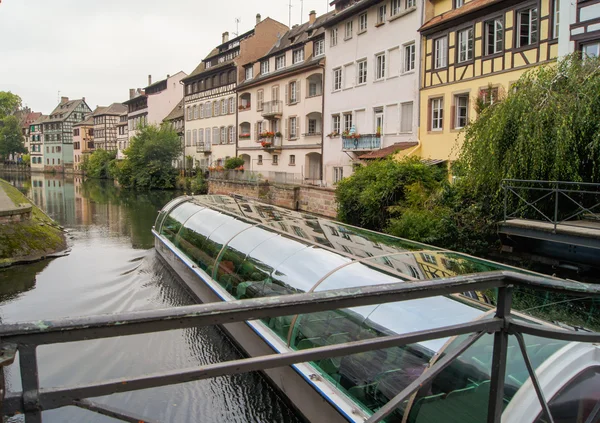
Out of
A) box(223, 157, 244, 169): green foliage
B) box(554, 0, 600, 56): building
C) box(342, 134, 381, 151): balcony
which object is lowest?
box(223, 157, 244, 169): green foliage

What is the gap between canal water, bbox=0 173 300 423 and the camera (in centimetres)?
639

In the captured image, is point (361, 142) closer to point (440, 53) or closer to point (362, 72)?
point (362, 72)

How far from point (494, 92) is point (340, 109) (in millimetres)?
13028

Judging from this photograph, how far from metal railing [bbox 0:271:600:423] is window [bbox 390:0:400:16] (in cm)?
Result: 2459

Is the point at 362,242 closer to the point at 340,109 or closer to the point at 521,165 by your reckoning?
the point at 521,165

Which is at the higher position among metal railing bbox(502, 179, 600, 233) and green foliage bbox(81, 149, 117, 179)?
green foliage bbox(81, 149, 117, 179)

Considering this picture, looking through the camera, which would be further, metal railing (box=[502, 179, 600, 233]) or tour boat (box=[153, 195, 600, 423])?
metal railing (box=[502, 179, 600, 233])

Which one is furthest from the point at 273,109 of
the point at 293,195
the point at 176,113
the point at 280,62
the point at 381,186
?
the point at 176,113

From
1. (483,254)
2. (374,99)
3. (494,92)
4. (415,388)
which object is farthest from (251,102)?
(415,388)

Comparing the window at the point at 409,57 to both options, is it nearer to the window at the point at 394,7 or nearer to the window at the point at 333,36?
the window at the point at 394,7

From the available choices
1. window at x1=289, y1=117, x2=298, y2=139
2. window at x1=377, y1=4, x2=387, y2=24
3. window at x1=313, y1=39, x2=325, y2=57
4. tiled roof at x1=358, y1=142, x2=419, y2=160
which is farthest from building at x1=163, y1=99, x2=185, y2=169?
window at x1=377, y1=4, x2=387, y2=24

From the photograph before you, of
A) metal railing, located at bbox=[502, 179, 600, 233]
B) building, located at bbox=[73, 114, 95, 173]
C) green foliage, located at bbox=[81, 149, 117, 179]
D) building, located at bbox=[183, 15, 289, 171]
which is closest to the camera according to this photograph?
metal railing, located at bbox=[502, 179, 600, 233]

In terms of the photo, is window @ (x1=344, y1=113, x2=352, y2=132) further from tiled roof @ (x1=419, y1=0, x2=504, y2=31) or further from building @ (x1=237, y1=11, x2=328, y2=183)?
tiled roof @ (x1=419, y1=0, x2=504, y2=31)

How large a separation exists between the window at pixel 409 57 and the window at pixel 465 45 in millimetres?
3200
